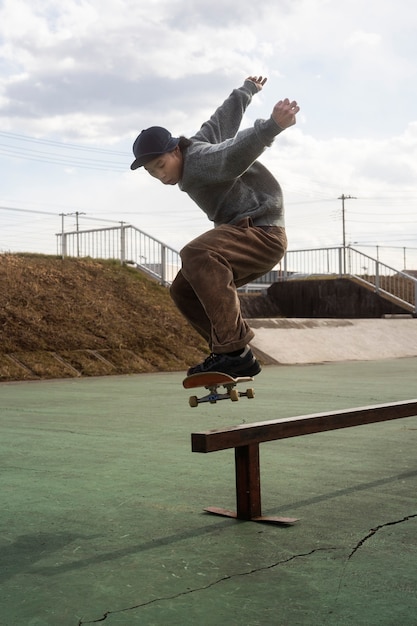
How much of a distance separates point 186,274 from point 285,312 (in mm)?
21922

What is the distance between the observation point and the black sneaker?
3.59 m

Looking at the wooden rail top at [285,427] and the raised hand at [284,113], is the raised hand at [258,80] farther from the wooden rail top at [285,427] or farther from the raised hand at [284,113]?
the wooden rail top at [285,427]

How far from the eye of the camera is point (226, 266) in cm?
366

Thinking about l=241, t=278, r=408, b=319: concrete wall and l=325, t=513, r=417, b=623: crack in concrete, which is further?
l=241, t=278, r=408, b=319: concrete wall

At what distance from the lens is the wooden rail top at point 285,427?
3.49m

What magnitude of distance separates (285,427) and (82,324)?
13092 mm

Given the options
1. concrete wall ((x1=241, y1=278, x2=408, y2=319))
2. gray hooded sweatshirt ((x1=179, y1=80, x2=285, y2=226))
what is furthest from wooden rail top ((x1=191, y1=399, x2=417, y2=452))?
concrete wall ((x1=241, y1=278, x2=408, y2=319))

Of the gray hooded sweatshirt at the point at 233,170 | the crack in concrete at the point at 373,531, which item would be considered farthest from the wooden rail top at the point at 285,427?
the gray hooded sweatshirt at the point at 233,170

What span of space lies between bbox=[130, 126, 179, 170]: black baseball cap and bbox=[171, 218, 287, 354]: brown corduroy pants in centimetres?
45

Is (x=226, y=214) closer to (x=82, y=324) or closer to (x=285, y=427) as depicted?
(x=285, y=427)

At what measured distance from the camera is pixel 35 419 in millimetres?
7906

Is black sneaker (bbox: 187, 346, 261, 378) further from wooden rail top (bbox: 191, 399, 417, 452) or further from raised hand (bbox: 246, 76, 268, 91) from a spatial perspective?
raised hand (bbox: 246, 76, 268, 91)

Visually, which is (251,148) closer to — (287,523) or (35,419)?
(287,523)

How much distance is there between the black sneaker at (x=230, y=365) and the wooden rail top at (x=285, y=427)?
0.88 ft
